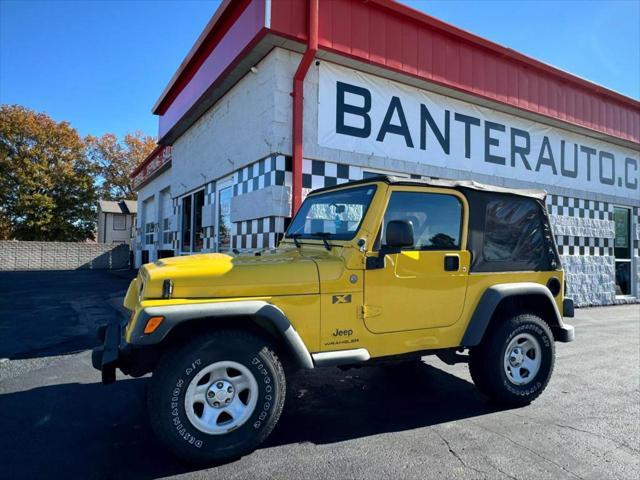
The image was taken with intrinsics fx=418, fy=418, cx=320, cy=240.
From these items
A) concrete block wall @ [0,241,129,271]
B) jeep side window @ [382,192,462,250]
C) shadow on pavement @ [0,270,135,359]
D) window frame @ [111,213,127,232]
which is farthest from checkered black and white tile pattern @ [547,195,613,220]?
window frame @ [111,213,127,232]

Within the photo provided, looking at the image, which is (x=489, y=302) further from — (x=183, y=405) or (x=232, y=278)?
(x=183, y=405)

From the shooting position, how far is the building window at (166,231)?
46.0ft

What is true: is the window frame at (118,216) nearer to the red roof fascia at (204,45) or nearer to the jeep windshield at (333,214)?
the red roof fascia at (204,45)

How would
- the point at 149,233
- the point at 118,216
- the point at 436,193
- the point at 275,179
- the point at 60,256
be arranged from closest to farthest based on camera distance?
1. the point at 436,193
2. the point at 275,179
3. the point at 149,233
4. the point at 60,256
5. the point at 118,216

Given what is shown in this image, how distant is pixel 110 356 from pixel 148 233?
16.4 metres

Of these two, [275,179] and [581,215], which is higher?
[275,179]

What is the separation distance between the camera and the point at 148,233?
18.0 meters

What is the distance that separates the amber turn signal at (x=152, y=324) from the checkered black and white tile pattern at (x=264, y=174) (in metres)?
4.01

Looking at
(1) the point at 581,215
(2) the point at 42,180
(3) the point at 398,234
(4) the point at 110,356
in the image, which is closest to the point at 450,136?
(1) the point at 581,215

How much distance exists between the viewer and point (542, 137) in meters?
9.61

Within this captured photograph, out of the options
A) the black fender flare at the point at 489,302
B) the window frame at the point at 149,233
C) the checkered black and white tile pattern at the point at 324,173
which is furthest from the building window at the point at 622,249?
the window frame at the point at 149,233

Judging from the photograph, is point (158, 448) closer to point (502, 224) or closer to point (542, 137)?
point (502, 224)

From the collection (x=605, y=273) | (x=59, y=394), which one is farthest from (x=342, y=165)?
(x=605, y=273)

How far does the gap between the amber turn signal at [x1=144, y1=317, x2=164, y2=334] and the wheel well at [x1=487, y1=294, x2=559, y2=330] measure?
9.23 ft
